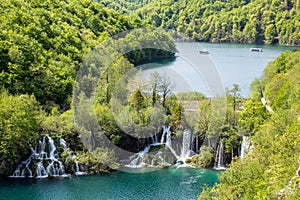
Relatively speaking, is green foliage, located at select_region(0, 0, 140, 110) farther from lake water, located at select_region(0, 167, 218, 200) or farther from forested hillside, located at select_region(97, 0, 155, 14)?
forested hillside, located at select_region(97, 0, 155, 14)

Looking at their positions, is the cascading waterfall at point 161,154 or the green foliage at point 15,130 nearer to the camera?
the green foliage at point 15,130

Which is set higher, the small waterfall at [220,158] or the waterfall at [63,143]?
the waterfall at [63,143]

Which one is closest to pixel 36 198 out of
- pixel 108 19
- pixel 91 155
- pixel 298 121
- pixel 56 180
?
pixel 56 180

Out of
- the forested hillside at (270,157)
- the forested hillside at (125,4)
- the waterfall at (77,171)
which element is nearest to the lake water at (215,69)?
the forested hillside at (270,157)

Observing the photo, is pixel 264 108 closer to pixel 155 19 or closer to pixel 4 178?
pixel 4 178

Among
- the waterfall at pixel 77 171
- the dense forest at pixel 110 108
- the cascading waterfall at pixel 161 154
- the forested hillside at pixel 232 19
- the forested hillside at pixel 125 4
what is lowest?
the waterfall at pixel 77 171

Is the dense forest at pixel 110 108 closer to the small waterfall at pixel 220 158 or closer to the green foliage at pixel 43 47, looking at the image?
the green foliage at pixel 43 47

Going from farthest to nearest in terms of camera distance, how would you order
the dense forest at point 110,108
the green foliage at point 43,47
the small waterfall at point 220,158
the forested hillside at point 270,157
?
1. the green foliage at point 43,47
2. the small waterfall at point 220,158
3. the dense forest at point 110,108
4. the forested hillside at point 270,157
